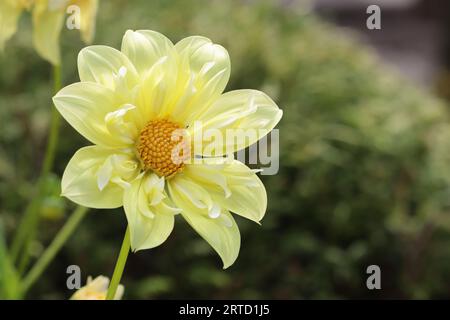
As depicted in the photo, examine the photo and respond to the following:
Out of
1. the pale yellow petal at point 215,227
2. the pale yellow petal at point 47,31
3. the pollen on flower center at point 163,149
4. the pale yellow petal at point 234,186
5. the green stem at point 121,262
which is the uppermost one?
the pale yellow petal at point 47,31

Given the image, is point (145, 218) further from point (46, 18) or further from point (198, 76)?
point (46, 18)

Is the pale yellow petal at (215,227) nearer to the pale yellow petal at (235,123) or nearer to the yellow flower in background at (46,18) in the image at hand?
the pale yellow petal at (235,123)

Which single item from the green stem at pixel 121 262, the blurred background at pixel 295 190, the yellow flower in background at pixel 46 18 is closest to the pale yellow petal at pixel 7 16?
the yellow flower in background at pixel 46 18

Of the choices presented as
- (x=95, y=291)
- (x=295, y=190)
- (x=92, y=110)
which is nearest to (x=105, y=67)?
(x=92, y=110)

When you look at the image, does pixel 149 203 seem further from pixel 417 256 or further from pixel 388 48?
pixel 388 48

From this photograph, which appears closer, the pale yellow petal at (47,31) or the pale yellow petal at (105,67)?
the pale yellow petal at (105,67)

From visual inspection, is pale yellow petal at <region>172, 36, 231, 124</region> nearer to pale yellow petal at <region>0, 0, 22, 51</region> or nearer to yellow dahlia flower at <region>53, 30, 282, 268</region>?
yellow dahlia flower at <region>53, 30, 282, 268</region>

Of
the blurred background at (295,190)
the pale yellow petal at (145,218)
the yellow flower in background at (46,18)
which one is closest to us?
the pale yellow petal at (145,218)
